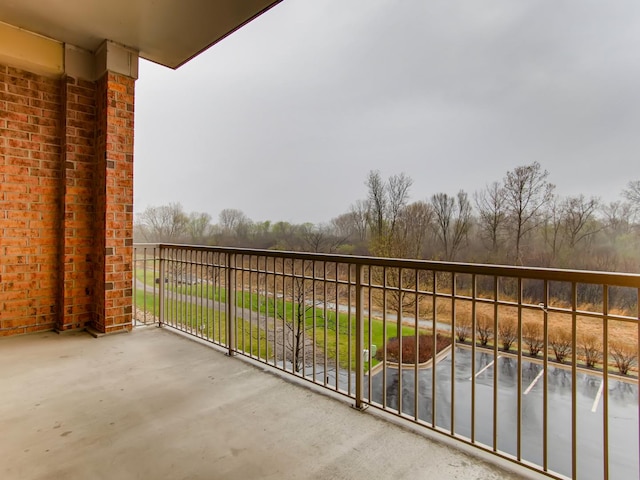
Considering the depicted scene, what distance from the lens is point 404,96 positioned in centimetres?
1895

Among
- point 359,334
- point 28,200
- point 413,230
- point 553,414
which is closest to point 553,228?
point 413,230

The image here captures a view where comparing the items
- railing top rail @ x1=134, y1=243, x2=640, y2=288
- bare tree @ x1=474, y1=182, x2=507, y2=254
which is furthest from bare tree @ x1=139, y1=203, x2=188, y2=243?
bare tree @ x1=474, y1=182, x2=507, y2=254

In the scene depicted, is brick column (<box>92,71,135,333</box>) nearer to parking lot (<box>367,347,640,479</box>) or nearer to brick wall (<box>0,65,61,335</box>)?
brick wall (<box>0,65,61,335</box>)

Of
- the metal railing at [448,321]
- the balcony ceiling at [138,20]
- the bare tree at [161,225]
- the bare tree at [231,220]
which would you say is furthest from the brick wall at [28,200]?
the bare tree at [231,220]

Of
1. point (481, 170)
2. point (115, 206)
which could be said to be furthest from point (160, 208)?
point (481, 170)

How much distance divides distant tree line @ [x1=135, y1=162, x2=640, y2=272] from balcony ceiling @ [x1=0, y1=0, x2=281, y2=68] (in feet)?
10.8

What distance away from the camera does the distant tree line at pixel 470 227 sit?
8469mm

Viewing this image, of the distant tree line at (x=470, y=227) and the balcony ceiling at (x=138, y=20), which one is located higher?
the balcony ceiling at (x=138, y=20)

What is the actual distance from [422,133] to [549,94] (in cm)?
576

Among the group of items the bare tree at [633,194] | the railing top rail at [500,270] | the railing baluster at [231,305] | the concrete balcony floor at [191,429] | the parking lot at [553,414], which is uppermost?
the bare tree at [633,194]

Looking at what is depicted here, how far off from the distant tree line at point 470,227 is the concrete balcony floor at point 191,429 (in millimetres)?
3954

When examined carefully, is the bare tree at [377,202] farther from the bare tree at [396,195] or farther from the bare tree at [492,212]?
the bare tree at [492,212]

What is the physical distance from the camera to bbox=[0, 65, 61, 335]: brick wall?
335 cm

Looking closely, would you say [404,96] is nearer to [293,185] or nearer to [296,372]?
[293,185]
